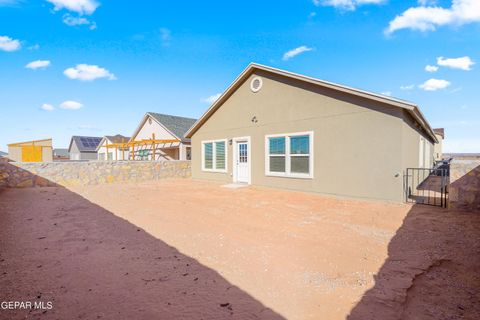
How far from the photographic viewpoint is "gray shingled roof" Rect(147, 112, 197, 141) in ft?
70.7

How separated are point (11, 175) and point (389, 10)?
18.1m

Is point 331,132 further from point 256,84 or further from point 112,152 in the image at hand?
point 112,152

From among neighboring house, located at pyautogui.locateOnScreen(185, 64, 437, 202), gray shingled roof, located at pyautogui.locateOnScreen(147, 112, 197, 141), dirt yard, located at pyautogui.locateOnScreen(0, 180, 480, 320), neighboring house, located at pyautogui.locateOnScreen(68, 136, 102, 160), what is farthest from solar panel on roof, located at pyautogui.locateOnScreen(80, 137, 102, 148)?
dirt yard, located at pyautogui.locateOnScreen(0, 180, 480, 320)

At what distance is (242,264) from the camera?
3.60 metres

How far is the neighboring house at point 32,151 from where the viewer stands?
19453 millimetres

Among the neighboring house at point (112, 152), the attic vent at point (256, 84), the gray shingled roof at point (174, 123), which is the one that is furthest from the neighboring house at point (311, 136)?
the neighboring house at point (112, 152)

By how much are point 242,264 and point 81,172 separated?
12289 millimetres

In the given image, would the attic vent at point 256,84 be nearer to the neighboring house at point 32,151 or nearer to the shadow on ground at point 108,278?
the shadow on ground at point 108,278

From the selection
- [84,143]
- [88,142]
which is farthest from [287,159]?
[88,142]

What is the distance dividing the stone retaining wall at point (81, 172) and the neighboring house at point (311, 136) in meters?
3.85

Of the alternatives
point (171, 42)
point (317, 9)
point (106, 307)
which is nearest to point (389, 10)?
point (317, 9)

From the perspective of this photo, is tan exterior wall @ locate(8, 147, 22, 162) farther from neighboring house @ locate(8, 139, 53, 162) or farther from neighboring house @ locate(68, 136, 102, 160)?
neighboring house @ locate(68, 136, 102, 160)

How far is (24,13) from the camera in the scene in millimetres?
10781

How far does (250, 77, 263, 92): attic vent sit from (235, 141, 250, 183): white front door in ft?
8.78
